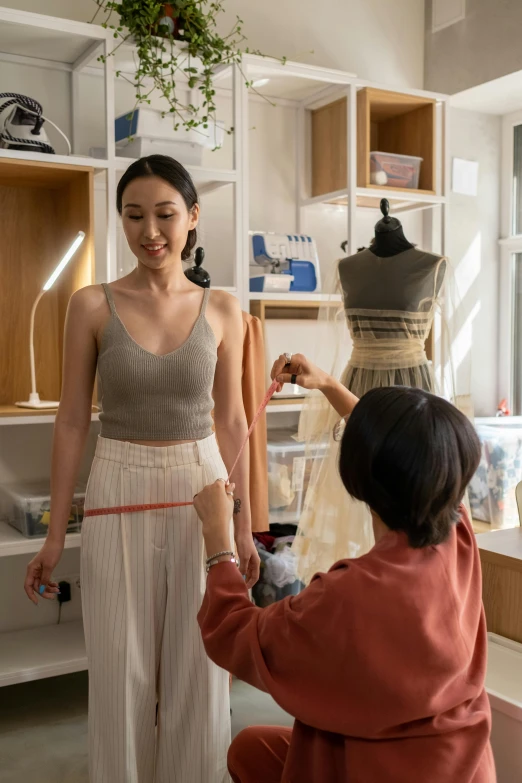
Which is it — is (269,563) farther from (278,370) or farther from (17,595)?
(278,370)

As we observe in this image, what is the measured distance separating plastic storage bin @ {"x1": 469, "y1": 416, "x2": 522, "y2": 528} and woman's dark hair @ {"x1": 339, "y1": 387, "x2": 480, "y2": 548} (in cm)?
242

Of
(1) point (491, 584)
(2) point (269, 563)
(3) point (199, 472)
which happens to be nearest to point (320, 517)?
(2) point (269, 563)

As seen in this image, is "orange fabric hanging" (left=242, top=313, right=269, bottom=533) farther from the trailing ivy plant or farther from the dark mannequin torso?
the trailing ivy plant

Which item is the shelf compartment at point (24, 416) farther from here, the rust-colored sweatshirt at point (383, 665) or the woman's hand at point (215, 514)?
the rust-colored sweatshirt at point (383, 665)

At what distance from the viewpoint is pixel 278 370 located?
5.14 ft

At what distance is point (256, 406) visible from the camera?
253 cm

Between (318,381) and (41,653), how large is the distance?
1543mm

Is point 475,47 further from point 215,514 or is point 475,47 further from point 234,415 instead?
point 215,514

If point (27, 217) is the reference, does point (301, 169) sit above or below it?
above

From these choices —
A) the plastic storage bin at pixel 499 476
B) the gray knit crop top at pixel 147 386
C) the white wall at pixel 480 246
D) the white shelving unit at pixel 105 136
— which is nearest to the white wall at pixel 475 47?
the white wall at pixel 480 246

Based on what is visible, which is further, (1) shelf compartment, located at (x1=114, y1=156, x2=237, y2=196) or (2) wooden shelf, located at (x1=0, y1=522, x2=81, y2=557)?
(1) shelf compartment, located at (x1=114, y1=156, x2=237, y2=196)

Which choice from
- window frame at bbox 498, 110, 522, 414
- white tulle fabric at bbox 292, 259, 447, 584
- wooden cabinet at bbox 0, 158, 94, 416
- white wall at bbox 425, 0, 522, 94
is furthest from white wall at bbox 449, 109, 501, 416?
wooden cabinet at bbox 0, 158, 94, 416

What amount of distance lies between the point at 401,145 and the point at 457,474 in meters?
2.62

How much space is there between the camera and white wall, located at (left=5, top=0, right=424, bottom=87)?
3234mm
